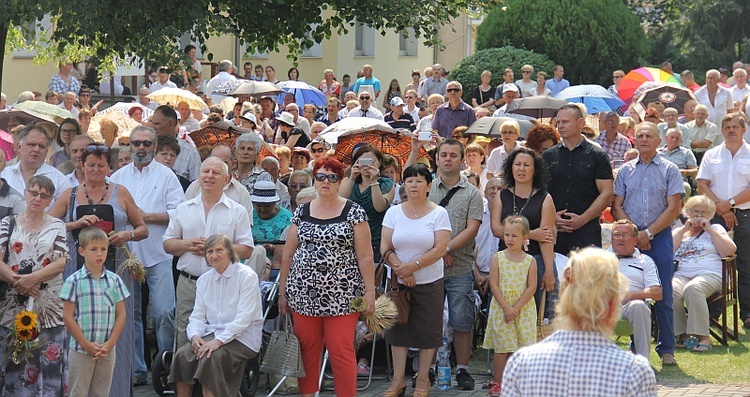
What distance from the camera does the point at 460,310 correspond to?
10.1m

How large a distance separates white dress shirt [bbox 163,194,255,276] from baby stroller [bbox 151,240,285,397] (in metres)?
0.62

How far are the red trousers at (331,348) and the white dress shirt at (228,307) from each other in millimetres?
371

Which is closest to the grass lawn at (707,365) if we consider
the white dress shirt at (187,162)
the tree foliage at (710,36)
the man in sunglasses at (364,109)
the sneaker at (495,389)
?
the sneaker at (495,389)

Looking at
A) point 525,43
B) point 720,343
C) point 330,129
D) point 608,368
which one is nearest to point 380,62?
point 525,43

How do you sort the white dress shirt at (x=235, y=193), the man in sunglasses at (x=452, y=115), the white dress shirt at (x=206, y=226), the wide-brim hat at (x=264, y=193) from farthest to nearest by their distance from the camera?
the man in sunglasses at (x=452, y=115) < the wide-brim hat at (x=264, y=193) < the white dress shirt at (x=235, y=193) < the white dress shirt at (x=206, y=226)

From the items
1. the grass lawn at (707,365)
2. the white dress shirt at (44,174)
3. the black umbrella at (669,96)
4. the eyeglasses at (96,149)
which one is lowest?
the grass lawn at (707,365)

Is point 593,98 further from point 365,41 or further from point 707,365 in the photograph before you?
point 365,41

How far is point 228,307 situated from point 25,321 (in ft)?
4.51

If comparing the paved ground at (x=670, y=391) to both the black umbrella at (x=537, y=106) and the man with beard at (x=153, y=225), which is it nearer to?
the man with beard at (x=153, y=225)

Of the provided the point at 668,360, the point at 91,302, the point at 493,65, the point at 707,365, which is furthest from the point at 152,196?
the point at 493,65

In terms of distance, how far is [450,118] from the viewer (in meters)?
18.1

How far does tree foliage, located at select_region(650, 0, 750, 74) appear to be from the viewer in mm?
40406

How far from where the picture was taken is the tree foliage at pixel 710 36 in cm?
4041

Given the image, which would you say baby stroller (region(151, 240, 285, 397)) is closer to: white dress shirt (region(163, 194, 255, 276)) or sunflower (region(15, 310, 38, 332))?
white dress shirt (region(163, 194, 255, 276))
